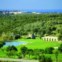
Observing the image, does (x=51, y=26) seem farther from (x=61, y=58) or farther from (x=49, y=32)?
(x=61, y=58)

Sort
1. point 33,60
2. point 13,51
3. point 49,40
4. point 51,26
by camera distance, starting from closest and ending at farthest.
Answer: point 33,60, point 13,51, point 49,40, point 51,26

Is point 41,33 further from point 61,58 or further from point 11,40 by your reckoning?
point 61,58

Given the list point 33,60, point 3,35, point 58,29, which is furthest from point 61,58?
point 58,29

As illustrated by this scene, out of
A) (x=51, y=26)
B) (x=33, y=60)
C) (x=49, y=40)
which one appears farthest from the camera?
(x=51, y=26)

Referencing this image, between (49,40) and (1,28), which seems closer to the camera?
(49,40)

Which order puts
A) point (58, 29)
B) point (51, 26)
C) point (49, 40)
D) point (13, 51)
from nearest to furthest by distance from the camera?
1. point (13, 51)
2. point (49, 40)
3. point (58, 29)
4. point (51, 26)

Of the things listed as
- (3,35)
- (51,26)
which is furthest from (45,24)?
(3,35)

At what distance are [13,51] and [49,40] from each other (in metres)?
10.6

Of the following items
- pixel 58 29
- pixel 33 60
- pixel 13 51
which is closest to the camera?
pixel 33 60

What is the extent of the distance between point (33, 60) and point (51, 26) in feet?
67.2

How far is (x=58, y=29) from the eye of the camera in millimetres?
34969

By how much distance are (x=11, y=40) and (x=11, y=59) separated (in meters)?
13.0

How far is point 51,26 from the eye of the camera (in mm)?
37656

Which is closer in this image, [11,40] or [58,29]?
[11,40]
